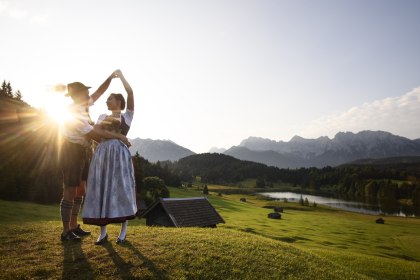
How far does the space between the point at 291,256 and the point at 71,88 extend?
9.41 meters

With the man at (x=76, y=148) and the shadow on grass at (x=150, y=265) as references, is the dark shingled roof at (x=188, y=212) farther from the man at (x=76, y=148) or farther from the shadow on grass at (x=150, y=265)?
the shadow on grass at (x=150, y=265)

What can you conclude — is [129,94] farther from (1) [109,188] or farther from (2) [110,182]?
(1) [109,188]

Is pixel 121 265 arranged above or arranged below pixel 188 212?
above

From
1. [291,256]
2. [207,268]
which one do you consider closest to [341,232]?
[291,256]

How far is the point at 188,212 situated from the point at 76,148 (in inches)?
889

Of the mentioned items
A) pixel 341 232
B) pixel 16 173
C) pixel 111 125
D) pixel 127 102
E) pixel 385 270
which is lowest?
pixel 341 232

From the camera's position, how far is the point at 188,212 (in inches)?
1184

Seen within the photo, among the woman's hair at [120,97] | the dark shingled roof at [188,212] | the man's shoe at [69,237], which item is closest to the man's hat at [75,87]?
the woman's hair at [120,97]

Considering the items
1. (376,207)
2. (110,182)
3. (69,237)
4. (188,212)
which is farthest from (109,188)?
(376,207)

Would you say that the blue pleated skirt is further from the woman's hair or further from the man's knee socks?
the woman's hair

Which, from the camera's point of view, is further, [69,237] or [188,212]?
[188,212]

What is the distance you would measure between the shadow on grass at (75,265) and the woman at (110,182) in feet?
2.89

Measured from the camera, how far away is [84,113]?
8.71 metres

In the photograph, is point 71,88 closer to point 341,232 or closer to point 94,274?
point 94,274
